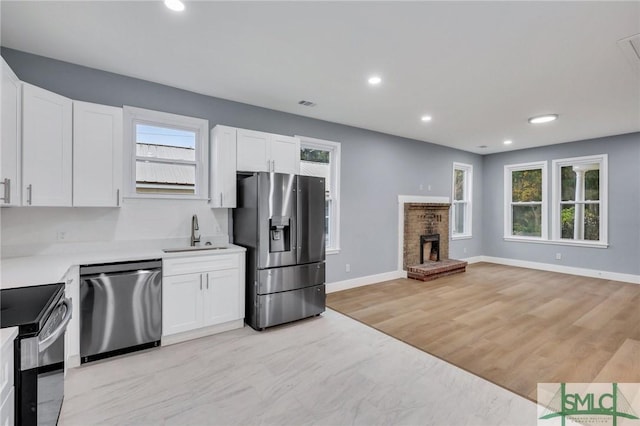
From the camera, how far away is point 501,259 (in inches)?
298

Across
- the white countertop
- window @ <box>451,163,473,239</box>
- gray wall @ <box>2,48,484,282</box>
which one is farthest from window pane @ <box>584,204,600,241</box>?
the white countertop

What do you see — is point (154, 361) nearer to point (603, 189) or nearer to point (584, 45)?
point (584, 45)

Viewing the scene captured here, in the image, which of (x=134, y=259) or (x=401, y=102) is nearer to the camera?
(x=134, y=259)

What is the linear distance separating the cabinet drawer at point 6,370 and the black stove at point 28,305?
95 mm

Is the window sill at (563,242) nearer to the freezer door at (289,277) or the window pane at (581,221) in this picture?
the window pane at (581,221)

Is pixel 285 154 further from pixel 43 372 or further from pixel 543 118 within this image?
pixel 543 118

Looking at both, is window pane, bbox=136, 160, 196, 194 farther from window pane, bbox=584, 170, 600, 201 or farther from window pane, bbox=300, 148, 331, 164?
window pane, bbox=584, 170, 600, 201

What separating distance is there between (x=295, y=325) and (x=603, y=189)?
21.5 ft

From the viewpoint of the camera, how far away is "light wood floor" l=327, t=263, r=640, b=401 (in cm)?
268

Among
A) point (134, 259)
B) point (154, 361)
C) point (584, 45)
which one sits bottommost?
point (154, 361)

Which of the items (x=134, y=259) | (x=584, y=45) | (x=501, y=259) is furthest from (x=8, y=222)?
(x=501, y=259)

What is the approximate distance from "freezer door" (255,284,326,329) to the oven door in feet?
6.03

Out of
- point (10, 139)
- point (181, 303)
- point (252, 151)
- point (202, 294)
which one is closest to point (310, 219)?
point (252, 151)

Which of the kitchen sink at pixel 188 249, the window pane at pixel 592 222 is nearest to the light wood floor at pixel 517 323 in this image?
the window pane at pixel 592 222
